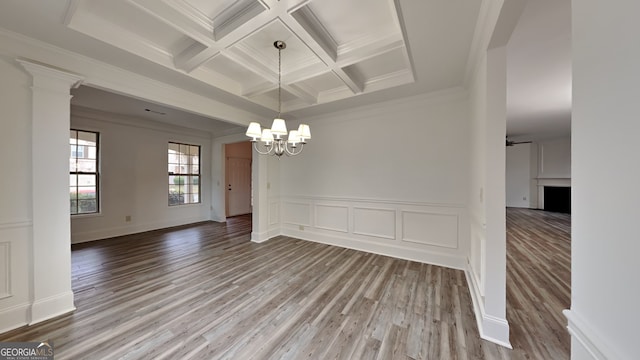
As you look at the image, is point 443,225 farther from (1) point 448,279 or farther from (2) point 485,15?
(2) point 485,15

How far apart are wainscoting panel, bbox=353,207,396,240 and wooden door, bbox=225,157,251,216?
15.1 ft

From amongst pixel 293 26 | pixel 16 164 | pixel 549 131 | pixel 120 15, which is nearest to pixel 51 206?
pixel 16 164

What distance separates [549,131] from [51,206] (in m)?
10.3

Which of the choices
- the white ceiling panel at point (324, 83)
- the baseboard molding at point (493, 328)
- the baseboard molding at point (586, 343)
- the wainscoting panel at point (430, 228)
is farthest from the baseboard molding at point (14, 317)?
the wainscoting panel at point (430, 228)

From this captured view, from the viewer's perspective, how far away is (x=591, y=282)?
2.11 feet

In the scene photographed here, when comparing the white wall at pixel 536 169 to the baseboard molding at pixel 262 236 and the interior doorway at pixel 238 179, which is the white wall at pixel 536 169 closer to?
the baseboard molding at pixel 262 236

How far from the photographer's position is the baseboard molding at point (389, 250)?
305 cm

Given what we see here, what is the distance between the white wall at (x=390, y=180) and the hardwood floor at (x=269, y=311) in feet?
1.49

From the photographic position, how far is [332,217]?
413cm

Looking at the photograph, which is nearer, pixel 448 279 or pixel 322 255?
pixel 448 279

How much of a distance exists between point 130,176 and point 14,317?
363cm

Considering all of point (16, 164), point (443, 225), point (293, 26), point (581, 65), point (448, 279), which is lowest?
point (448, 279)

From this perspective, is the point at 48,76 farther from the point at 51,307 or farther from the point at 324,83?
the point at 324,83

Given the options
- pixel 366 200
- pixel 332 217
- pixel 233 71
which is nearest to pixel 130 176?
pixel 233 71
